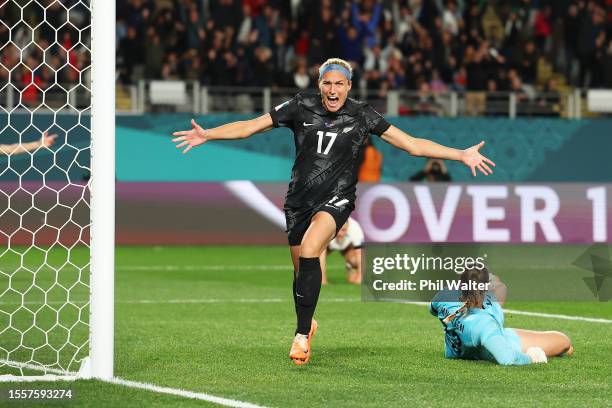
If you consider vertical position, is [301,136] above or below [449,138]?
above

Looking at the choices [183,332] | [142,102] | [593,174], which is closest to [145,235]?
[142,102]

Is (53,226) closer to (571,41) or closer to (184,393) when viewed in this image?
(184,393)

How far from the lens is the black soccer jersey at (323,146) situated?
27.7 feet

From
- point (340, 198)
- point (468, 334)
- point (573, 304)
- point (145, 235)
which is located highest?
point (340, 198)

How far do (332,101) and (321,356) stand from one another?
5.68 ft

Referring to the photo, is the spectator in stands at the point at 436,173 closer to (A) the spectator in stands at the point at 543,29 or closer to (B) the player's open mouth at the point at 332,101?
(A) the spectator in stands at the point at 543,29

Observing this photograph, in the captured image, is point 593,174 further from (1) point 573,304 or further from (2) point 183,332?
(2) point 183,332

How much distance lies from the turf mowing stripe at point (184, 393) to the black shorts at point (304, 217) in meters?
1.81

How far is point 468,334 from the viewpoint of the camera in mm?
8227

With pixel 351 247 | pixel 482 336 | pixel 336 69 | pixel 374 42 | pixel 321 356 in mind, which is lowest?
pixel 351 247

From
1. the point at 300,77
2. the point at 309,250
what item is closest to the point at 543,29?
the point at 300,77

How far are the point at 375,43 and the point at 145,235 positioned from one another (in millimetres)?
6523

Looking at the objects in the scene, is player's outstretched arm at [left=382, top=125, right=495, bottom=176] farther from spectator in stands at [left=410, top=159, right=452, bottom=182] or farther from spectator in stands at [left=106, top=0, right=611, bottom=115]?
spectator in stands at [left=106, top=0, right=611, bottom=115]

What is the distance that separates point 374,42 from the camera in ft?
79.1
